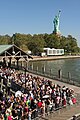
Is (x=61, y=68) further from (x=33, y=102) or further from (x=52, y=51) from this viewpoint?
(x=33, y=102)

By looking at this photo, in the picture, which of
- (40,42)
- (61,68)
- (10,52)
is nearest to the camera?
(10,52)

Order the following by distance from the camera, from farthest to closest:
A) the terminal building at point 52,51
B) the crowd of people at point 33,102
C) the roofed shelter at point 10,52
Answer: the terminal building at point 52,51 < the roofed shelter at point 10,52 < the crowd of people at point 33,102

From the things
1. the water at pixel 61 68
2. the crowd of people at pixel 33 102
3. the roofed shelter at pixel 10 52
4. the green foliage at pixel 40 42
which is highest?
the green foliage at pixel 40 42

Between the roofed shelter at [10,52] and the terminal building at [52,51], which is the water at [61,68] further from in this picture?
the terminal building at [52,51]

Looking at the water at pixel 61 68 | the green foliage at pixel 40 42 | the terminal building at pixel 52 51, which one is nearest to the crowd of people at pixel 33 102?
the water at pixel 61 68

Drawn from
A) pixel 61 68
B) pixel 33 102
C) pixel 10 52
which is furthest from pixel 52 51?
pixel 33 102

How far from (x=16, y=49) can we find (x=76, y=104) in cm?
1861

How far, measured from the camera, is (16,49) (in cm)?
4062

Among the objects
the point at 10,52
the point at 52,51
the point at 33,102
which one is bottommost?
the point at 33,102

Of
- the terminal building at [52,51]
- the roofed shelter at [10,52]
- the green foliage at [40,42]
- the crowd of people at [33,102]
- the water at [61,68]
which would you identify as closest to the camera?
the crowd of people at [33,102]

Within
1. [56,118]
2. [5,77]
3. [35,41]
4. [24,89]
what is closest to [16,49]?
[5,77]

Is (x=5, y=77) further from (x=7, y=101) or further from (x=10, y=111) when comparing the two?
(x=10, y=111)

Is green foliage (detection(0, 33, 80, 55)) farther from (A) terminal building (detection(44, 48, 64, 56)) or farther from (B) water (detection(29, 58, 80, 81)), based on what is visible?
(B) water (detection(29, 58, 80, 81))

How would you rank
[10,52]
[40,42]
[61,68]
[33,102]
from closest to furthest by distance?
[33,102]
[10,52]
[61,68]
[40,42]
